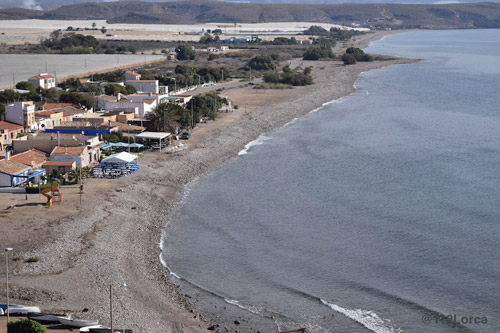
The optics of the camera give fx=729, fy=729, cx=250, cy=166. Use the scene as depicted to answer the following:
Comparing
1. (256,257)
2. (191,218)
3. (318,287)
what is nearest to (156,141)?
(191,218)

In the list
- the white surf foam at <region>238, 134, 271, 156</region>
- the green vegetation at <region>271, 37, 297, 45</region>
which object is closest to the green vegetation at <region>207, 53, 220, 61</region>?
the green vegetation at <region>271, 37, 297, 45</region>

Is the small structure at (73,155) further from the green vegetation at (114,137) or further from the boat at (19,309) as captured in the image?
the boat at (19,309)

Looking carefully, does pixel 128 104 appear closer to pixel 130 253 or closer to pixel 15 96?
pixel 15 96

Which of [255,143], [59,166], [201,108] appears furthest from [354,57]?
[59,166]

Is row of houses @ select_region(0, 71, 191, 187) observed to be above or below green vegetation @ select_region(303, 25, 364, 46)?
below

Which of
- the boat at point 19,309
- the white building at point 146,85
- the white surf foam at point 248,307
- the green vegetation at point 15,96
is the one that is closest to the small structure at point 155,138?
the green vegetation at point 15,96

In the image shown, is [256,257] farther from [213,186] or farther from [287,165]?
[287,165]

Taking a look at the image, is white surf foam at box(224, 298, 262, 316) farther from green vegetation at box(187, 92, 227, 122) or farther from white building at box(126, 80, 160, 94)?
white building at box(126, 80, 160, 94)
